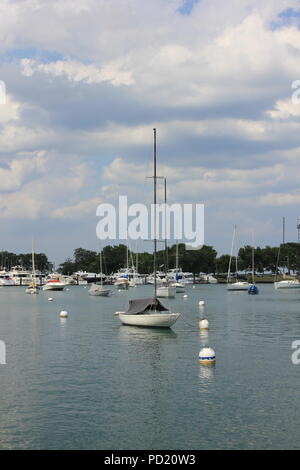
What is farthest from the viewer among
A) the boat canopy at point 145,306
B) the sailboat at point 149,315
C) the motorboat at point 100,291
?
the motorboat at point 100,291

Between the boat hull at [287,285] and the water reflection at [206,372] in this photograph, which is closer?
the water reflection at [206,372]

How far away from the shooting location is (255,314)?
284 ft

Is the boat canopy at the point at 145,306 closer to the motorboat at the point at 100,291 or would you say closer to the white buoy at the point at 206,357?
the white buoy at the point at 206,357

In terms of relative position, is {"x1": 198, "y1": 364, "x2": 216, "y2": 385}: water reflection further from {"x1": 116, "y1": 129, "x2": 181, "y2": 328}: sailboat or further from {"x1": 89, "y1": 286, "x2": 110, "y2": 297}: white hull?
{"x1": 89, "y1": 286, "x2": 110, "y2": 297}: white hull

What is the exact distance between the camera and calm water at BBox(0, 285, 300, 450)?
2467cm

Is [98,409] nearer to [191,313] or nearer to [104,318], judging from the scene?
[104,318]

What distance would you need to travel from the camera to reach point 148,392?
3259 centimetres

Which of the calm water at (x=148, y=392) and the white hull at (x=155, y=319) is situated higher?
the white hull at (x=155, y=319)

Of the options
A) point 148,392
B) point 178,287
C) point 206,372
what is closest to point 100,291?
point 178,287

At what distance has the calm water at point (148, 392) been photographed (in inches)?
971

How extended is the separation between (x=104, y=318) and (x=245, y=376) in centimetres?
4486

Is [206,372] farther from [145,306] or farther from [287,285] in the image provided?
[287,285]

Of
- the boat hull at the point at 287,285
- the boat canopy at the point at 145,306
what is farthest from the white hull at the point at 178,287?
the boat canopy at the point at 145,306
